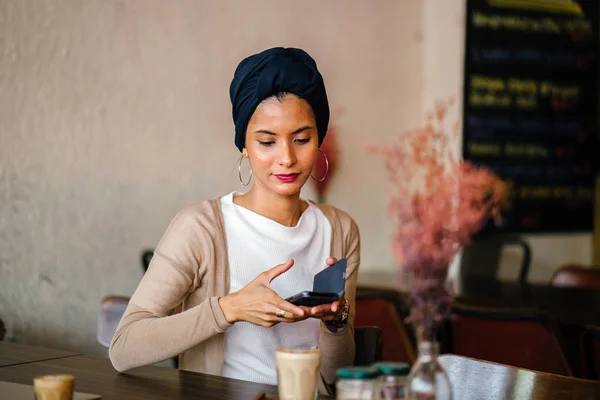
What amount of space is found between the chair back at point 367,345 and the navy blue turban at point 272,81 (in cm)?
58

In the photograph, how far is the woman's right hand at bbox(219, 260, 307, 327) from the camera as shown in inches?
68.0

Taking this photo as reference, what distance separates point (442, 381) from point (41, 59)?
2.56 m

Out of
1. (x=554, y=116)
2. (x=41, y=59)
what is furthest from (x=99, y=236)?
(x=554, y=116)

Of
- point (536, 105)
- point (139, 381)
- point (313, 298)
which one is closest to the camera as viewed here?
point (313, 298)

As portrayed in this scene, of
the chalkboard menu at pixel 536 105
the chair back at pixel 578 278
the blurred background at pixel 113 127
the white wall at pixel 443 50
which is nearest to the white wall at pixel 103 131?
the blurred background at pixel 113 127

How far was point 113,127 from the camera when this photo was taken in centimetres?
356

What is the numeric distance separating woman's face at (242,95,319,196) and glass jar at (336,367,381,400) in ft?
2.74

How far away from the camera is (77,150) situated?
11.2 ft

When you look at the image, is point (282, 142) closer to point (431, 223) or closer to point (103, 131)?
point (431, 223)

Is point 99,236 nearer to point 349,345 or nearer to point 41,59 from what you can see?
point 41,59

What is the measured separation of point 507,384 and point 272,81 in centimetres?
90

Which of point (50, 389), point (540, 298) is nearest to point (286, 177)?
point (50, 389)

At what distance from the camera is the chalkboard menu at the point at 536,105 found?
16.6 feet

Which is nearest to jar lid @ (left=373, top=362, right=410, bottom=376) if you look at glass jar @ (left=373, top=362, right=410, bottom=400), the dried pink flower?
glass jar @ (left=373, top=362, right=410, bottom=400)
